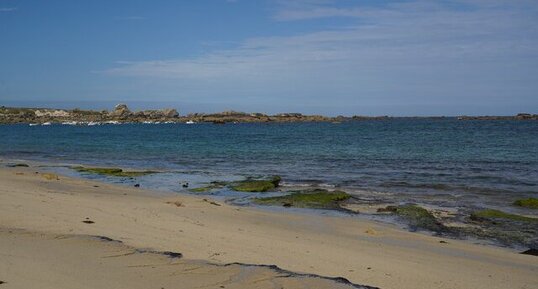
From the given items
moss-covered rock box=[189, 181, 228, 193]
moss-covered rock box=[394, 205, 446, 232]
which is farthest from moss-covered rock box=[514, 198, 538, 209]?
moss-covered rock box=[189, 181, 228, 193]

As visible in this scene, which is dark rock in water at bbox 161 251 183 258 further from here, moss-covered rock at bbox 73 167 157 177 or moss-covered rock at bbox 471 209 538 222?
moss-covered rock at bbox 73 167 157 177

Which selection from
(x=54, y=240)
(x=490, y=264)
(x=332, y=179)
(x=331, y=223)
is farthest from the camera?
(x=332, y=179)

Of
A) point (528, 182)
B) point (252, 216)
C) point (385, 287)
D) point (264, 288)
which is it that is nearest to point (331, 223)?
point (252, 216)

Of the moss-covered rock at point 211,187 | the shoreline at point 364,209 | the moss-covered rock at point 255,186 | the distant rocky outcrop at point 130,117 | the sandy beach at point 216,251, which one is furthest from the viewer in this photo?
the distant rocky outcrop at point 130,117

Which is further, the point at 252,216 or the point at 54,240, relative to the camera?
the point at 252,216

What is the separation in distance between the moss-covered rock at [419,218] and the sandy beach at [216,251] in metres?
1.19

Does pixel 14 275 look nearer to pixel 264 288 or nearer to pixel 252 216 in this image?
pixel 264 288

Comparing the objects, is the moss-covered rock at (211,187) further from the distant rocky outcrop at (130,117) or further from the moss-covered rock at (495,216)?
the distant rocky outcrop at (130,117)

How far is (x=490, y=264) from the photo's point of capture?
9453 mm

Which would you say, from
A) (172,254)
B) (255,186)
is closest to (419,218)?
(255,186)

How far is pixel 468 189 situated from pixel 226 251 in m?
15.7

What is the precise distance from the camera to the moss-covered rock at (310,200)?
1711 centimetres

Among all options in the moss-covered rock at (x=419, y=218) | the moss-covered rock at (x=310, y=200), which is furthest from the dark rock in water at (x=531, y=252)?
the moss-covered rock at (x=310, y=200)

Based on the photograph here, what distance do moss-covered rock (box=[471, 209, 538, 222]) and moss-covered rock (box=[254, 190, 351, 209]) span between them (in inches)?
170
